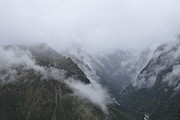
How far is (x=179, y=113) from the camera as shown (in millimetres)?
182750

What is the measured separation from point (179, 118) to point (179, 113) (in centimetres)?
293

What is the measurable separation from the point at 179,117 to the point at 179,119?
1530 mm

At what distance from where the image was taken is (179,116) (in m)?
182

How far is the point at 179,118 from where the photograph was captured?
183500 mm

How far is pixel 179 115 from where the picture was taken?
18262cm

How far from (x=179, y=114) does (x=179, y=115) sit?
0.62 meters

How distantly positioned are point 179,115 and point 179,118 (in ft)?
6.51

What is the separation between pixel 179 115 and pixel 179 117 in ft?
3.95

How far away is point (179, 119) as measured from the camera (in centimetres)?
18388

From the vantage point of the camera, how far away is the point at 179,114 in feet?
600

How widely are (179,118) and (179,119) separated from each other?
2.36ft

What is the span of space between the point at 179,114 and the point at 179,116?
1300 millimetres

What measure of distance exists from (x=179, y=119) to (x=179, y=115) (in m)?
2.70
